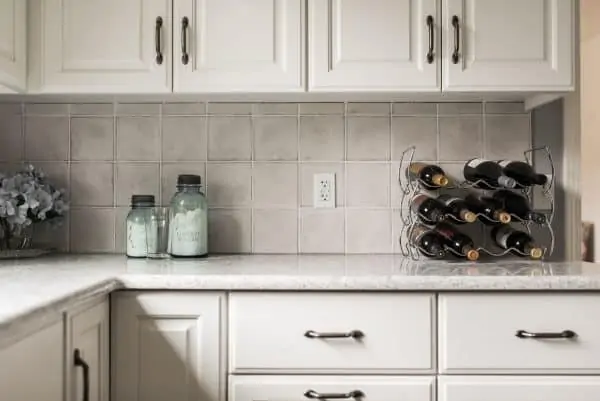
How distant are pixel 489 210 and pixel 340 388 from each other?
2.43ft

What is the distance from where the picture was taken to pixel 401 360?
5.62 feet

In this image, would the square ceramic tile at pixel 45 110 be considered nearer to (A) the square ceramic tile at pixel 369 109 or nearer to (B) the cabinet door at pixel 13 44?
(B) the cabinet door at pixel 13 44

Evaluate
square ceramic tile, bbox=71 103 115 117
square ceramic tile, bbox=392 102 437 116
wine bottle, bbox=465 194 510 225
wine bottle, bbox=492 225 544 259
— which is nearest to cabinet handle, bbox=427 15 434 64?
square ceramic tile, bbox=392 102 437 116

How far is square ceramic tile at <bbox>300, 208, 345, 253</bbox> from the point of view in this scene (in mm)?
2297

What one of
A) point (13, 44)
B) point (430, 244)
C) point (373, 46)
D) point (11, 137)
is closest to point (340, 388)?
point (430, 244)

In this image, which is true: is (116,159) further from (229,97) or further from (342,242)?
(342,242)

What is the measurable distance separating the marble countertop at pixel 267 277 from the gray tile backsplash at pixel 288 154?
10.5 inches

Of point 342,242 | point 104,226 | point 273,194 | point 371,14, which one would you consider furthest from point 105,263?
point 371,14

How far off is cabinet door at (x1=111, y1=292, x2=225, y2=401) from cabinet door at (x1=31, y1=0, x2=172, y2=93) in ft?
2.11

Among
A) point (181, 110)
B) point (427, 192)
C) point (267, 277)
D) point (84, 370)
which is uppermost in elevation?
point (181, 110)

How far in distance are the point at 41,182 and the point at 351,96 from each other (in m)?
0.99

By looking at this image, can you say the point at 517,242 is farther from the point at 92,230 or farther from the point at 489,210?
the point at 92,230

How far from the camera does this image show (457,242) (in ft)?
6.72

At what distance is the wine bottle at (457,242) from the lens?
201 cm
